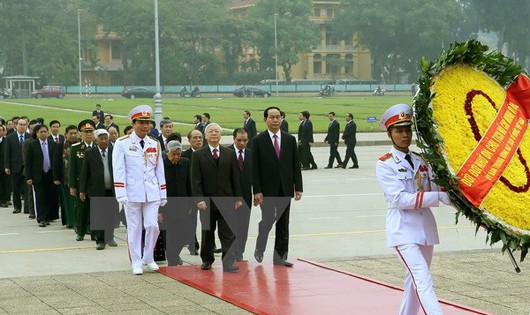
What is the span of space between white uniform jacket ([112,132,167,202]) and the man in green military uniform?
308 centimetres

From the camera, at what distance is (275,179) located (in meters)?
12.5

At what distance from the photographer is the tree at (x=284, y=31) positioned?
4441 inches

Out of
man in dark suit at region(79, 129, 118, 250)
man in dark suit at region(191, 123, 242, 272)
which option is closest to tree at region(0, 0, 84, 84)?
man in dark suit at region(79, 129, 118, 250)

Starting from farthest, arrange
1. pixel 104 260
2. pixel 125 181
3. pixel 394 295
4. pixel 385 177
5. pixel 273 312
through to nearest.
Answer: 1. pixel 104 260
2. pixel 125 181
3. pixel 394 295
4. pixel 273 312
5. pixel 385 177

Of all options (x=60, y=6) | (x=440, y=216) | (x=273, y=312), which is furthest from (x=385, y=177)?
(x=60, y=6)

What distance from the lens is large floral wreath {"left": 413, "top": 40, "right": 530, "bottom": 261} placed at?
23.1ft

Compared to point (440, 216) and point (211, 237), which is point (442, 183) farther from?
point (440, 216)

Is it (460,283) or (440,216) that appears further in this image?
(440,216)

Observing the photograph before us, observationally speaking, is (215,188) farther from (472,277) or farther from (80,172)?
(80,172)

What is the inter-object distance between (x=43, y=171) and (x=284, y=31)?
317 feet

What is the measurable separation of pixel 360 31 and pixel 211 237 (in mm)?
110134

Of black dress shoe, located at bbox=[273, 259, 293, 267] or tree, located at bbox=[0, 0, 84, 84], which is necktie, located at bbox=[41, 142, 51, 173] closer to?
black dress shoe, located at bbox=[273, 259, 293, 267]

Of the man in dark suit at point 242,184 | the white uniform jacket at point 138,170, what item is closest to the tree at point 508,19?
the man in dark suit at point 242,184

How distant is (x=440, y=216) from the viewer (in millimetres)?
17219
